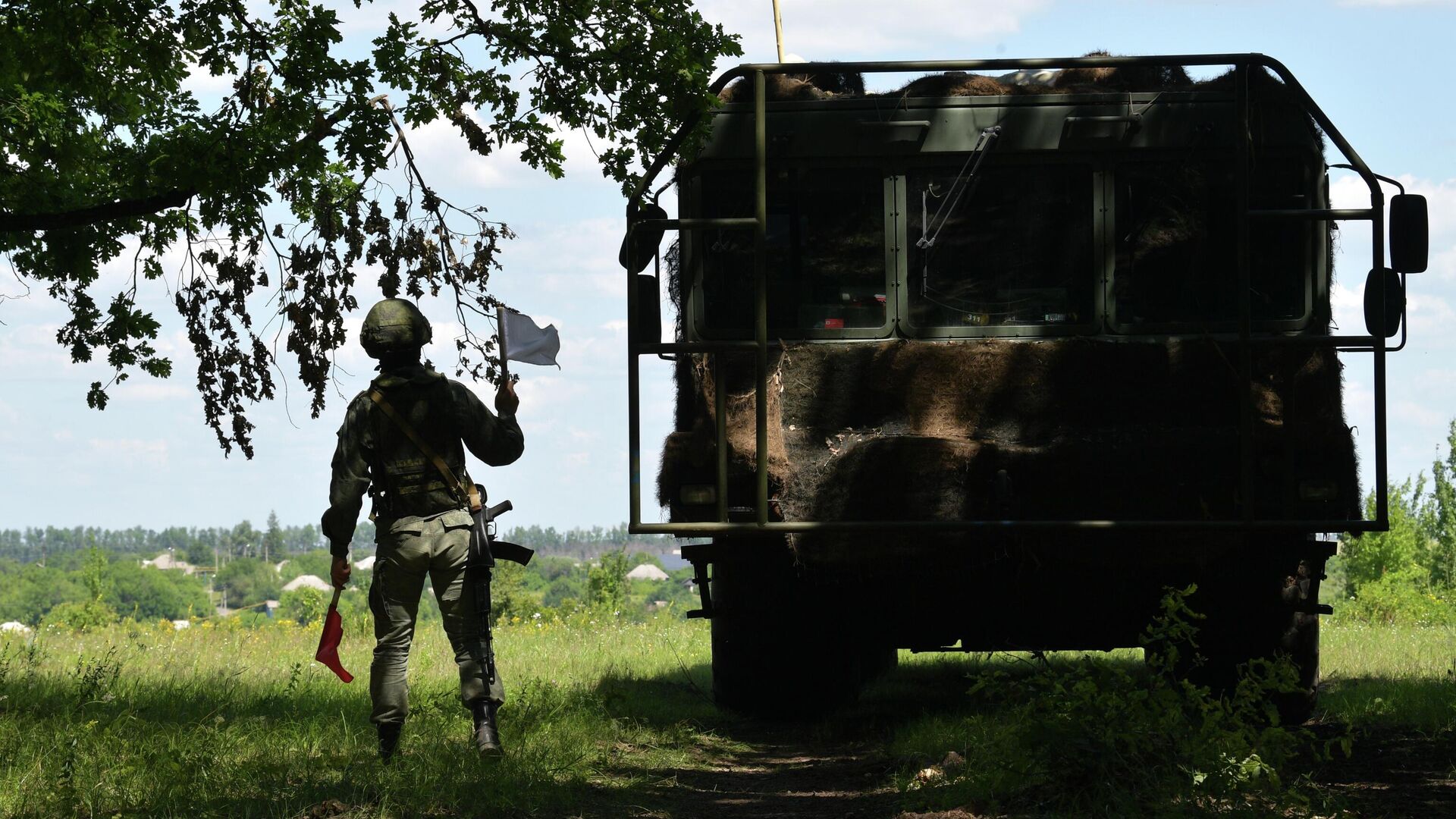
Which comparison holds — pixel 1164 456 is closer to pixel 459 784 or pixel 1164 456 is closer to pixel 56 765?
pixel 459 784

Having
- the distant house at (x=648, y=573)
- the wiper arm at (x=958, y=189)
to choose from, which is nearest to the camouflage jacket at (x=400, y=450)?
the wiper arm at (x=958, y=189)

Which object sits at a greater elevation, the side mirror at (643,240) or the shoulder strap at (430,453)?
the side mirror at (643,240)

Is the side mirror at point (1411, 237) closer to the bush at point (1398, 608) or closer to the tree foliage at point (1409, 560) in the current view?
the tree foliage at point (1409, 560)

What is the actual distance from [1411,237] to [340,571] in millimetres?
5031

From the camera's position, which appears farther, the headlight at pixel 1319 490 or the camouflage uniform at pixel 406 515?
the headlight at pixel 1319 490

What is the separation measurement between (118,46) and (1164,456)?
19.8 ft

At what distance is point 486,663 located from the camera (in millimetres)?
6273

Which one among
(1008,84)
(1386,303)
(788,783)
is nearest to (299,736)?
(788,783)

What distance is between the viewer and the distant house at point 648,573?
17425cm

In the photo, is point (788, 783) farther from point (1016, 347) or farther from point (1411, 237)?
point (1411, 237)

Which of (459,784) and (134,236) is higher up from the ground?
(134,236)

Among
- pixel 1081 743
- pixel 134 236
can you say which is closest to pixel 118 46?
pixel 134 236

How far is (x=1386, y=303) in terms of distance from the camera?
22.0 feet

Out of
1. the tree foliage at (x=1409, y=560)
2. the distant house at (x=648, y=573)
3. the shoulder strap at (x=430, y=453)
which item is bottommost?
the distant house at (x=648, y=573)
